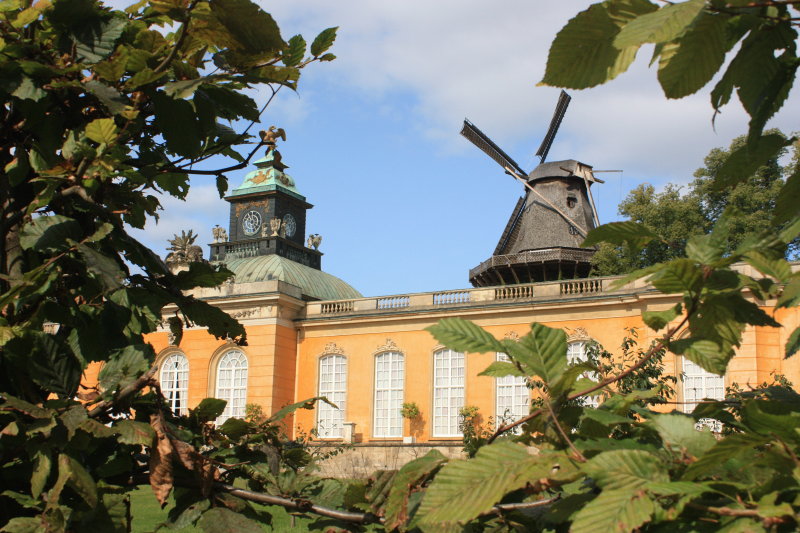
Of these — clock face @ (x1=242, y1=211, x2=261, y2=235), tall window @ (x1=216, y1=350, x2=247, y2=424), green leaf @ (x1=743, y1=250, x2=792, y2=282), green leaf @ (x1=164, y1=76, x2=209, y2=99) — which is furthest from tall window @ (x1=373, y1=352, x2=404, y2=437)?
green leaf @ (x1=743, y1=250, x2=792, y2=282)

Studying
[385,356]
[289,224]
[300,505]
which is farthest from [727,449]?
[289,224]

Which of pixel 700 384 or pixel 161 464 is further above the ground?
pixel 700 384

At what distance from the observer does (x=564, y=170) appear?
3334 cm

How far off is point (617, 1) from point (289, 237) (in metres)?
32.6

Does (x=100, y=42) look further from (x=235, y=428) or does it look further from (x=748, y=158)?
(x=748, y=158)

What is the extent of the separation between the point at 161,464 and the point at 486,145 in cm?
3505

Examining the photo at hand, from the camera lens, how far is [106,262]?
1797 millimetres

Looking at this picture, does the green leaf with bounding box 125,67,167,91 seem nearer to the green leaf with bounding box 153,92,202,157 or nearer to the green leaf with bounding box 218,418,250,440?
the green leaf with bounding box 153,92,202,157

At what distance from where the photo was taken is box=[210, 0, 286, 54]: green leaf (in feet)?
6.05

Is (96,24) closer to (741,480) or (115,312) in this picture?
(115,312)

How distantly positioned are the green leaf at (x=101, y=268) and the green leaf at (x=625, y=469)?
1.17m

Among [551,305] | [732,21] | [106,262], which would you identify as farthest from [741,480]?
[551,305]

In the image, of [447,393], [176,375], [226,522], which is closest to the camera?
[226,522]

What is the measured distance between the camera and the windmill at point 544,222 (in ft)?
97.5
